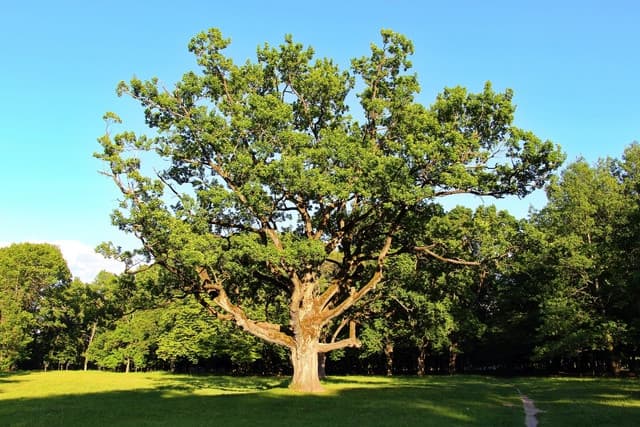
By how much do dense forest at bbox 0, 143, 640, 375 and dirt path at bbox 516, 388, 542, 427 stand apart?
720 centimetres

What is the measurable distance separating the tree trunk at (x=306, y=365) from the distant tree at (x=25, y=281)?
37.9 metres

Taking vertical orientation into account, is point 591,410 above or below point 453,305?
below

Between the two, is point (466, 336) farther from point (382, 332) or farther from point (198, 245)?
point (198, 245)

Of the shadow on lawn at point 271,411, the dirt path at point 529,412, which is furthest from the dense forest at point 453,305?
the dirt path at point 529,412

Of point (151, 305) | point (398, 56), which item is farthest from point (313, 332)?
point (398, 56)

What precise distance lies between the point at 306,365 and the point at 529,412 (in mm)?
12114

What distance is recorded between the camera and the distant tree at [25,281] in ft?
179

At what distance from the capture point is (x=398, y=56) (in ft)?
96.1

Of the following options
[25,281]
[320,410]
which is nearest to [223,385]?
[320,410]

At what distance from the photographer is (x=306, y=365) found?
94.4ft

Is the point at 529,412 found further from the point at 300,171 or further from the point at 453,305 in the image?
the point at 453,305

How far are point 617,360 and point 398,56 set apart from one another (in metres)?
39.4

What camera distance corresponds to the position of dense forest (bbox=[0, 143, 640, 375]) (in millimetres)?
30172

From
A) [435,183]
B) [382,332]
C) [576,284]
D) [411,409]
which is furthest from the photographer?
[382,332]
